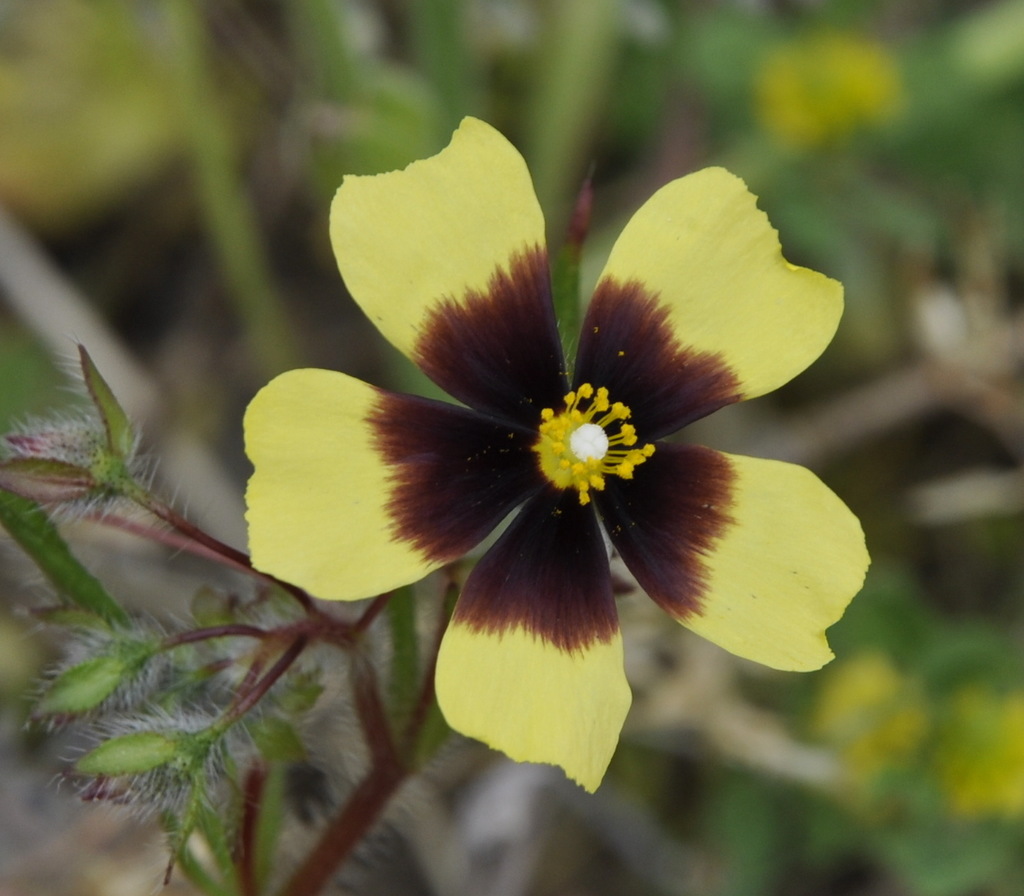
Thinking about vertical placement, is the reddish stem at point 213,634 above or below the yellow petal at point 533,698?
above

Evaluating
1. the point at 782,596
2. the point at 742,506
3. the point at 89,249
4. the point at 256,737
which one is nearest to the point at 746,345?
the point at 742,506

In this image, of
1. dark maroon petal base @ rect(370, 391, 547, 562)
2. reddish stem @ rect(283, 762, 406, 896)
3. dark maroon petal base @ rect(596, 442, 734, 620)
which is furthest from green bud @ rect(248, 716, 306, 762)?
dark maroon petal base @ rect(596, 442, 734, 620)

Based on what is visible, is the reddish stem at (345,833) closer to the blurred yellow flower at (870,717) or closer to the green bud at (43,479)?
the green bud at (43,479)

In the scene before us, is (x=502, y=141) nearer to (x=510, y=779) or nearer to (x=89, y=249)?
(x=510, y=779)

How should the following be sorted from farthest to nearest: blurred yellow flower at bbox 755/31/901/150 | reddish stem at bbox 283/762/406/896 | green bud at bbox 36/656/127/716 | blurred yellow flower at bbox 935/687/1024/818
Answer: blurred yellow flower at bbox 755/31/901/150 < blurred yellow flower at bbox 935/687/1024/818 < reddish stem at bbox 283/762/406/896 < green bud at bbox 36/656/127/716

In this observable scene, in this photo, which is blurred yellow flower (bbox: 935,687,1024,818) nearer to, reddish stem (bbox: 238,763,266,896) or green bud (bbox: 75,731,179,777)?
reddish stem (bbox: 238,763,266,896)

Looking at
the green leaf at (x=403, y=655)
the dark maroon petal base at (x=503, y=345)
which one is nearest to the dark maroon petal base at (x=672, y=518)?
the dark maroon petal base at (x=503, y=345)
